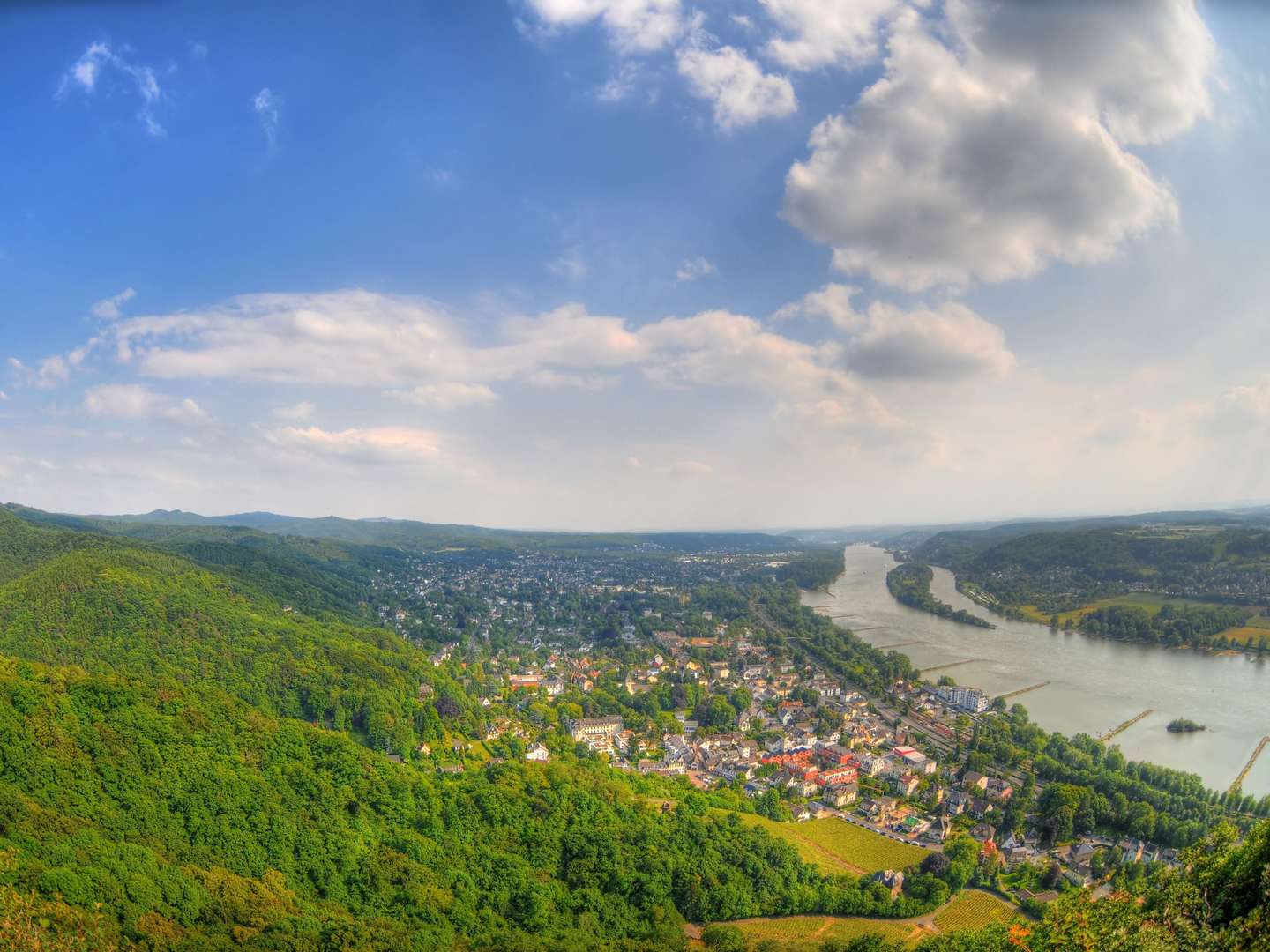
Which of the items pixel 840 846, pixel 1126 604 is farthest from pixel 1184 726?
pixel 1126 604

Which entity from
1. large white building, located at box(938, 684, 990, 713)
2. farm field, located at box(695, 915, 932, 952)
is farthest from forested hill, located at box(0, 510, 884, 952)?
large white building, located at box(938, 684, 990, 713)

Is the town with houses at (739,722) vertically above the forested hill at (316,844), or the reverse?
the forested hill at (316,844)

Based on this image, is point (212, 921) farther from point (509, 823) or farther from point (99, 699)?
point (99, 699)

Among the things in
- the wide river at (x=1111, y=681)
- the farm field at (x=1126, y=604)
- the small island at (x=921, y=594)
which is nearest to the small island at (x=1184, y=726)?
the wide river at (x=1111, y=681)

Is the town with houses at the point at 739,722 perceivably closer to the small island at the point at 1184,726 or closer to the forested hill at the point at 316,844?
the forested hill at the point at 316,844

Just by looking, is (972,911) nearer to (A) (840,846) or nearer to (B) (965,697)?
(A) (840,846)

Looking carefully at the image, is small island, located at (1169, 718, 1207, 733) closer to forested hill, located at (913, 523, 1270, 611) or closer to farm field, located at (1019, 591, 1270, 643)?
farm field, located at (1019, 591, 1270, 643)

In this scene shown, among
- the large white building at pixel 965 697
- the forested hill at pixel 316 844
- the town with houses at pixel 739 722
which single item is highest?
the forested hill at pixel 316 844
